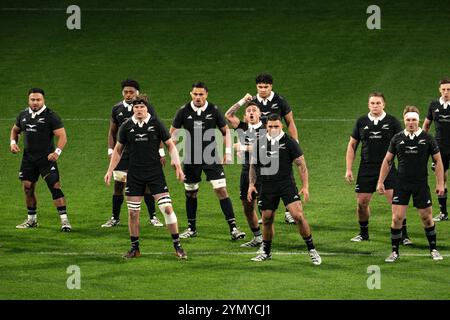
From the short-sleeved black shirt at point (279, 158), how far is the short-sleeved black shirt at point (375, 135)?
1765 millimetres

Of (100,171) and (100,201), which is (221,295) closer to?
(100,201)

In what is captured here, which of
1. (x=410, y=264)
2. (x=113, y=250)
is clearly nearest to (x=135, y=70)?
(x=113, y=250)

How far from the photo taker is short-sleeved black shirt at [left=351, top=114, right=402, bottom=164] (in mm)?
18250

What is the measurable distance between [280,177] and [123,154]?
3793mm

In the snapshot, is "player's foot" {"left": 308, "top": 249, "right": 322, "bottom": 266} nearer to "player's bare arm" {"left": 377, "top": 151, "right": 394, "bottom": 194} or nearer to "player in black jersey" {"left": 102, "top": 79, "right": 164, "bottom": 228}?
"player's bare arm" {"left": 377, "top": 151, "right": 394, "bottom": 194}

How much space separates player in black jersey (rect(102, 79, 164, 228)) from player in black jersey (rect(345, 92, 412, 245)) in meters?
3.59

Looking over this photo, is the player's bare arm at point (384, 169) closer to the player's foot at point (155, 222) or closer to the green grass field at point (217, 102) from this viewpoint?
the green grass field at point (217, 102)

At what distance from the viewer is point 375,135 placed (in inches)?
720

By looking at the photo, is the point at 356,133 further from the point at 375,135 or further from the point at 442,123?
the point at 442,123

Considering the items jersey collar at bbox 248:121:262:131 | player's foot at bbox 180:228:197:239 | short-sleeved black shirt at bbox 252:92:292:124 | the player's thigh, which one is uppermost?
short-sleeved black shirt at bbox 252:92:292:124

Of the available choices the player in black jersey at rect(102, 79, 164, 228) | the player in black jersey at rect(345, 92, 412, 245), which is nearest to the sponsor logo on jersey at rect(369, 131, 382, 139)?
the player in black jersey at rect(345, 92, 412, 245)

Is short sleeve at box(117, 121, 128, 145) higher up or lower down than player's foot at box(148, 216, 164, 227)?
higher up

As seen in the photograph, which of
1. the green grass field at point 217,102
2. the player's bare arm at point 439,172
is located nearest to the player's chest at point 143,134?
the green grass field at point 217,102

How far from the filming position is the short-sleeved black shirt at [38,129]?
19.6 meters
